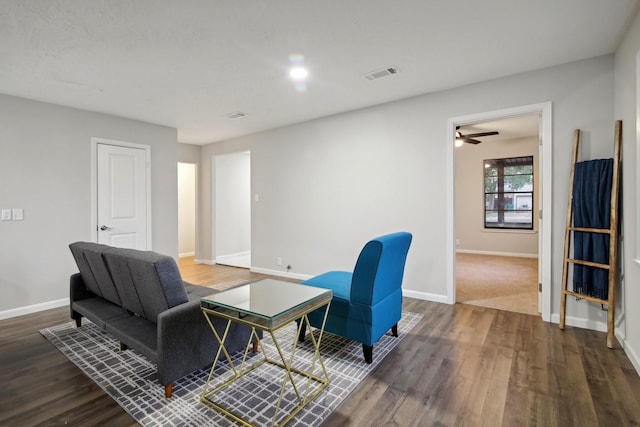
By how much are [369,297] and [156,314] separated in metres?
1.51

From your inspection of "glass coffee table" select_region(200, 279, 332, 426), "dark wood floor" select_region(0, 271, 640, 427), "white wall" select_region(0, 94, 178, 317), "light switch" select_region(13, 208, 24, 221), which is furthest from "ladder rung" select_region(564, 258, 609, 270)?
"light switch" select_region(13, 208, 24, 221)

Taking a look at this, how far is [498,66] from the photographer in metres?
3.12

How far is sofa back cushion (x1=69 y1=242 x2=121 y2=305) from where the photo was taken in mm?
2602

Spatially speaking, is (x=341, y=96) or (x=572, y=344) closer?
(x=572, y=344)

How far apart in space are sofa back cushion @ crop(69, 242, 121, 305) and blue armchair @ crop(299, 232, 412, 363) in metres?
1.70

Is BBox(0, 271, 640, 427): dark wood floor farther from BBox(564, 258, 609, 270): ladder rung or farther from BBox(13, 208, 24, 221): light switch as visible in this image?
BBox(13, 208, 24, 221): light switch

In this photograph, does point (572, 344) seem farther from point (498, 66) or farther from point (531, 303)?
point (498, 66)

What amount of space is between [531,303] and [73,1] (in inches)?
202

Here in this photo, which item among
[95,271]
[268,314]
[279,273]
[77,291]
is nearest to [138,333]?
[95,271]

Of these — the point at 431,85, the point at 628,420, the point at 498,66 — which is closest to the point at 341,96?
the point at 431,85

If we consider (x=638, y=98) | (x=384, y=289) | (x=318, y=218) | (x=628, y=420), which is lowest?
(x=628, y=420)

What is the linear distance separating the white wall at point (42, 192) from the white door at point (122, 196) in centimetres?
17

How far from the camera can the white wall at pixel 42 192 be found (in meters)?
3.61

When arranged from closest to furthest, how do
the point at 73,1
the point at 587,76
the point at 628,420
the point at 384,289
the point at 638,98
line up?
the point at 628,420 < the point at 73,1 < the point at 638,98 < the point at 384,289 < the point at 587,76
